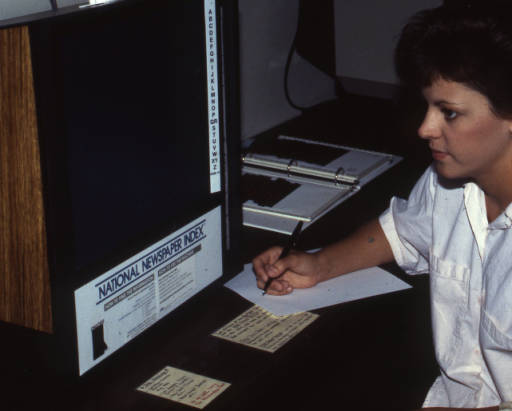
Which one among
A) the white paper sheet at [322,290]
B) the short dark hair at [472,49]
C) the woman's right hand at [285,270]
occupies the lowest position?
the white paper sheet at [322,290]

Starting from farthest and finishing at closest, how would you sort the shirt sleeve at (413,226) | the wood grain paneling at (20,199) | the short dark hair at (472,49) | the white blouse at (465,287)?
the shirt sleeve at (413,226), the white blouse at (465,287), the short dark hair at (472,49), the wood grain paneling at (20,199)

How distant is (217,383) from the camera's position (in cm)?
105

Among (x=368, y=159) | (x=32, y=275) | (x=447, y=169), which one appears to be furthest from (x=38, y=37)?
(x=368, y=159)

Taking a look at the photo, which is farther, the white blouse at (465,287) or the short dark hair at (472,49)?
the white blouse at (465,287)

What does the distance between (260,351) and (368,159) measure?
794mm

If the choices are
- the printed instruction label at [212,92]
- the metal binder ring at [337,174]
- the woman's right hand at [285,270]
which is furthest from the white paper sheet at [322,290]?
the metal binder ring at [337,174]

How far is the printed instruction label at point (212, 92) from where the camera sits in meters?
1.13

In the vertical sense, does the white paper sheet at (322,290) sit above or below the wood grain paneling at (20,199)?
below

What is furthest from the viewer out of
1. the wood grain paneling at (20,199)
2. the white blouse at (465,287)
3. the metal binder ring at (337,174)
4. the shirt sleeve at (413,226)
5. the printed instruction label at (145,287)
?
the metal binder ring at (337,174)

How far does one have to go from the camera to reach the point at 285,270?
1.33 m

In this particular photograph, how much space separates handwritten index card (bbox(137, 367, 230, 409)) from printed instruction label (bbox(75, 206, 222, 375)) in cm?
7

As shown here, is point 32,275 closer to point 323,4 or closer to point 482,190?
point 482,190

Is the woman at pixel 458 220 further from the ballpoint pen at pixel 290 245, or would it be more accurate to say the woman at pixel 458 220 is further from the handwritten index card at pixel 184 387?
the handwritten index card at pixel 184 387

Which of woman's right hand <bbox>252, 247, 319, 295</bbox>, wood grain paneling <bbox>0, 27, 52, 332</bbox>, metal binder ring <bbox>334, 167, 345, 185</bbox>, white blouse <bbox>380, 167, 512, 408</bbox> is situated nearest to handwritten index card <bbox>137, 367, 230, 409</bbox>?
wood grain paneling <bbox>0, 27, 52, 332</bbox>
